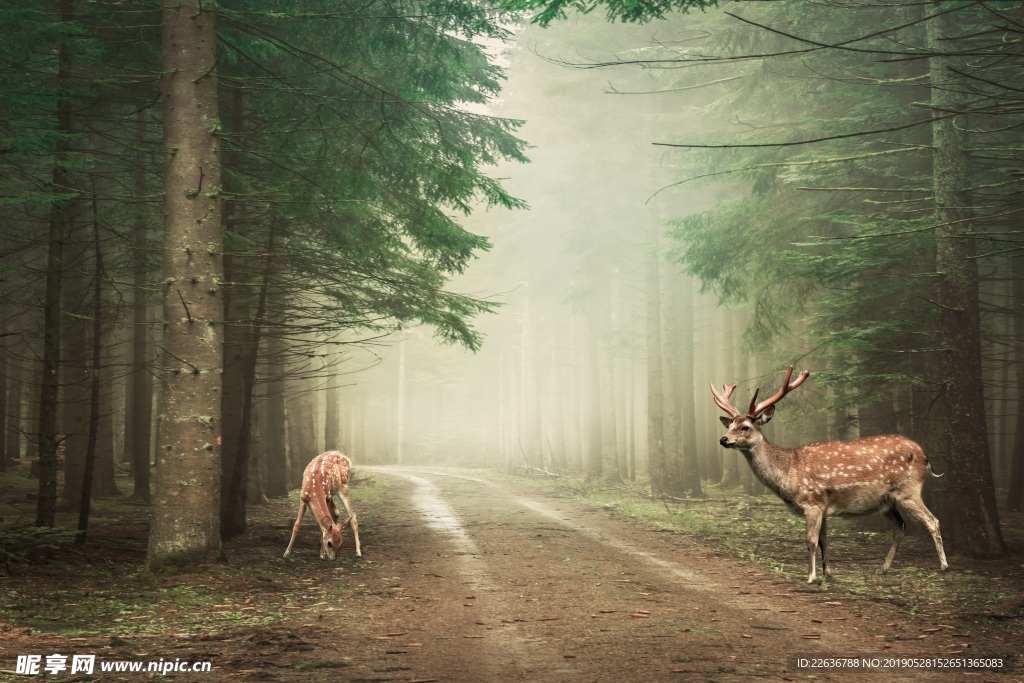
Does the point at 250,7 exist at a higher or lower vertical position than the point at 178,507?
higher

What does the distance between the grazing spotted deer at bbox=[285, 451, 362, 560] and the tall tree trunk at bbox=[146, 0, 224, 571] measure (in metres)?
1.96

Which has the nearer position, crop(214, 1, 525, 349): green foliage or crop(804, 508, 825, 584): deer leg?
crop(804, 508, 825, 584): deer leg

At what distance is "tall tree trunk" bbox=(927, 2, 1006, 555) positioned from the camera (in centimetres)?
1007

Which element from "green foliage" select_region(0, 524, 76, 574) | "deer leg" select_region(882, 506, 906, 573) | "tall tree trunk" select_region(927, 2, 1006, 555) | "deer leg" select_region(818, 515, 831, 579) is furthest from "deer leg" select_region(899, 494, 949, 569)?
"green foliage" select_region(0, 524, 76, 574)

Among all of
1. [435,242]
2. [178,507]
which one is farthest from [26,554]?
[435,242]

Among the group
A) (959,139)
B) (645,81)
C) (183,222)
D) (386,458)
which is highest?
(645,81)

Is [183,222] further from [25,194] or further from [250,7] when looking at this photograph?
[250,7]

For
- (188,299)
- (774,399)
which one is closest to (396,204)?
(188,299)

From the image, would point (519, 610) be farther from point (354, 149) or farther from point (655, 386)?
point (655, 386)

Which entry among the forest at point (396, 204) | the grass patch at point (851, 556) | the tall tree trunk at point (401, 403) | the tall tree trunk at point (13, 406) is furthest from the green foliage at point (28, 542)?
the tall tree trunk at point (401, 403)

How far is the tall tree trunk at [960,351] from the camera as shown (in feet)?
33.0

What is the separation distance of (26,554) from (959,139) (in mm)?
12668

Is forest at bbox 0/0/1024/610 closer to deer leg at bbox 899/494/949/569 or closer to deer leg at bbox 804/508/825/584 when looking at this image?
deer leg at bbox 899/494/949/569

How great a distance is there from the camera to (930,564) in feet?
32.0
